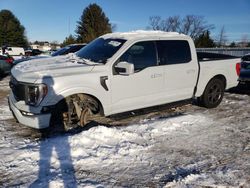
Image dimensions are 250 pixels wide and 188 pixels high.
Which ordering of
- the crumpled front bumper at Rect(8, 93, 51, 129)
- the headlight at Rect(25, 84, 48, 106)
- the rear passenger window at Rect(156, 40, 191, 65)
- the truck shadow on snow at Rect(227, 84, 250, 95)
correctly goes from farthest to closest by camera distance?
1. the truck shadow on snow at Rect(227, 84, 250, 95)
2. the rear passenger window at Rect(156, 40, 191, 65)
3. the crumpled front bumper at Rect(8, 93, 51, 129)
4. the headlight at Rect(25, 84, 48, 106)

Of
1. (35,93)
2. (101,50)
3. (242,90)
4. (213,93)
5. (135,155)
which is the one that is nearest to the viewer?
(135,155)

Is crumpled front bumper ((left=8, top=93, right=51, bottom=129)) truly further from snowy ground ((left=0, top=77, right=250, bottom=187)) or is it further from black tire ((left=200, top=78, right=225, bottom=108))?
black tire ((left=200, top=78, right=225, bottom=108))

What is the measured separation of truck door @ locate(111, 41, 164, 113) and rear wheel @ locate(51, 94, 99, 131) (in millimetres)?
462

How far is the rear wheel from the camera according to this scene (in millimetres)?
5434

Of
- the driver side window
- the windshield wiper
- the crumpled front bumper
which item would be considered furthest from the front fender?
the driver side window

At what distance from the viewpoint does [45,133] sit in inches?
225

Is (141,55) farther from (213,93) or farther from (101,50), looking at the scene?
(213,93)

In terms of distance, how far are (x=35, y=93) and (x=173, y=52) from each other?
10.6ft

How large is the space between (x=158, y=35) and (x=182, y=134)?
7.57ft

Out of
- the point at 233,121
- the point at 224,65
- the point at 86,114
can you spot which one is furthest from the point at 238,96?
the point at 86,114

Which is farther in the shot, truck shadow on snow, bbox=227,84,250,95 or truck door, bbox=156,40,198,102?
truck shadow on snow, bbox=227,84,250,95

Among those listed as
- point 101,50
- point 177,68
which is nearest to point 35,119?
point 101,50

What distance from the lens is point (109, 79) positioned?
565 cm

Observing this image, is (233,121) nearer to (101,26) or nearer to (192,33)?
(101,26)
